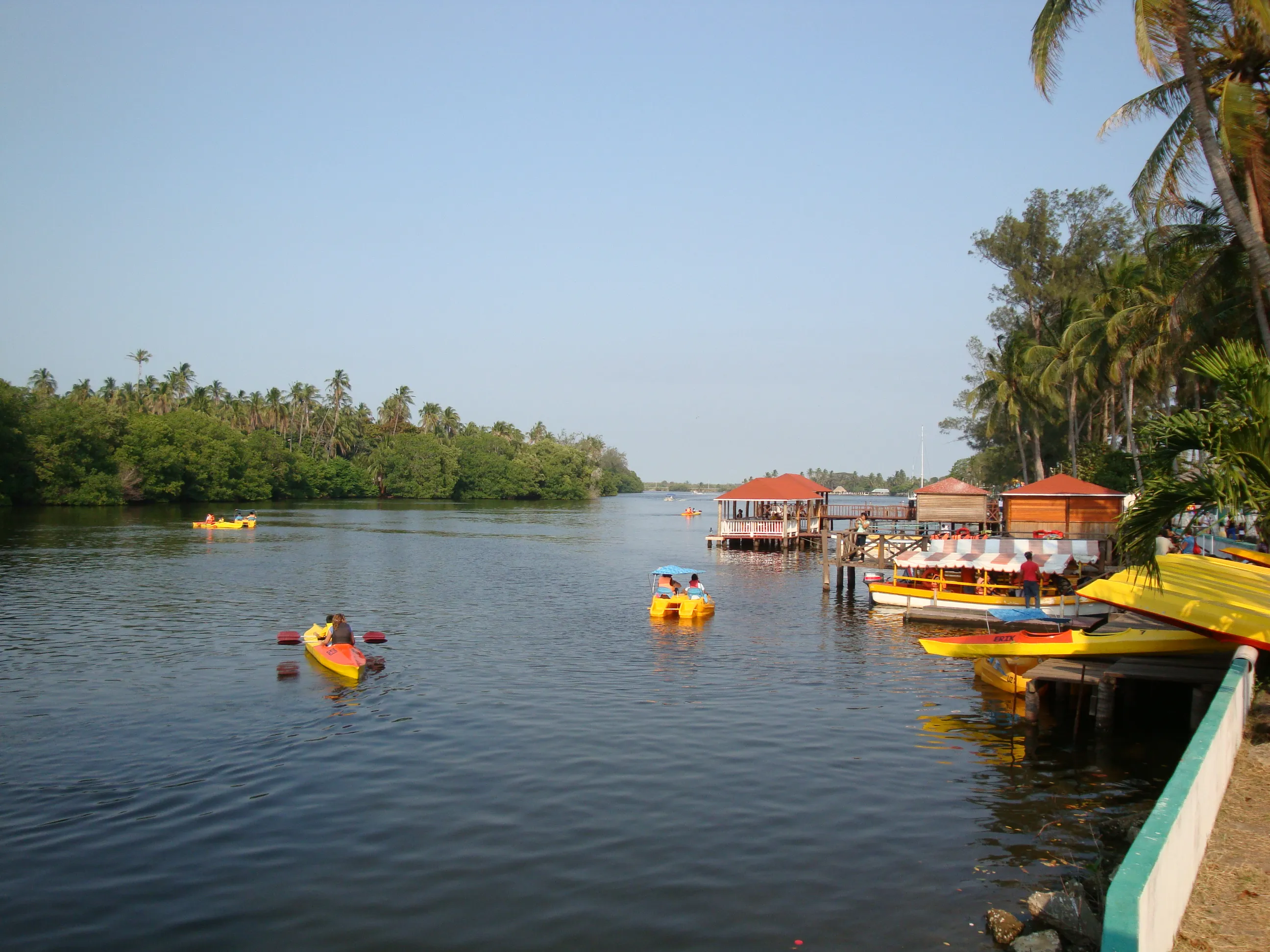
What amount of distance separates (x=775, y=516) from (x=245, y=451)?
75063mm

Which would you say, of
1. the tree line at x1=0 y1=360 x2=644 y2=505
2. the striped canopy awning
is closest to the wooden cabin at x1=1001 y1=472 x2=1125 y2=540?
the striped canopy awning

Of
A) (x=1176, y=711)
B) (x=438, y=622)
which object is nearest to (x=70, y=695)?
(x=438, y=622)

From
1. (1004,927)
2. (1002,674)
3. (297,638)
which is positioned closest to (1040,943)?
(1004,927)

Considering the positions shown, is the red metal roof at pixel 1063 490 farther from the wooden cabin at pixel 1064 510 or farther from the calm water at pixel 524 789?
the calm water at pixel 524 789

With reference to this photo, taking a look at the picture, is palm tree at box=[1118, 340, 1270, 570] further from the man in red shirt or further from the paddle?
the paddle

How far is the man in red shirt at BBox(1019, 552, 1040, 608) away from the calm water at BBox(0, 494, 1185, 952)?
12.1 ft

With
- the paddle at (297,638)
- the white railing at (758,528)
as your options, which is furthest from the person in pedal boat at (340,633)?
the white railing at (758,528)

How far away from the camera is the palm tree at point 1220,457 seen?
38.5 feet

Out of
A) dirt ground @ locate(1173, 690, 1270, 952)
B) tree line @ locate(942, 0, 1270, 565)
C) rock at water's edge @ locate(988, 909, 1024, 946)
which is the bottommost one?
rock at water's edge @ locate(988, 909, 1024, 946)

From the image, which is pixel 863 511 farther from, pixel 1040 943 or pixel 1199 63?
pixel 1040 943

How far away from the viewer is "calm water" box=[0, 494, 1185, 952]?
409 inches

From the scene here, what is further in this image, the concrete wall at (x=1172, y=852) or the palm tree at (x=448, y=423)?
the palm tree at (x=448, y=423)

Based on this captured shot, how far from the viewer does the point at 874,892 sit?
1093cm

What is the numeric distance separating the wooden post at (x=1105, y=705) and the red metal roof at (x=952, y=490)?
3051 centimetres
